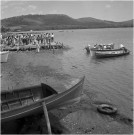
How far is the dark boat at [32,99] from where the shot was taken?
1250cm

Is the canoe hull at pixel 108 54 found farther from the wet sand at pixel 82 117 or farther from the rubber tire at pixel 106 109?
the rubber tire at pixel 106 109

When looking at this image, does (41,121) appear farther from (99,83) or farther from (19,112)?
(99,83)

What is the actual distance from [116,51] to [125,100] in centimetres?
2411

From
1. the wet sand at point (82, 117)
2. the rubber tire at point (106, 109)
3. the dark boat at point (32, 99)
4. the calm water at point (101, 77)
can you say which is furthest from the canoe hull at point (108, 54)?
the dark boat at point (32, 99)

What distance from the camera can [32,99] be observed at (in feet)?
49.1

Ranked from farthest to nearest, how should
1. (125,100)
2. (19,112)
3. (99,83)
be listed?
(99,83) < (125,100) < (19,112)

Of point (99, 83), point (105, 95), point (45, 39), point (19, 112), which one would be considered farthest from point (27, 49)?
point (19, 112)

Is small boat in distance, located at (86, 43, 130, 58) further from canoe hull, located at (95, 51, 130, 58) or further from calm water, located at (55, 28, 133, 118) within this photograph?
calm water, located at (55, 28, 133, 118)

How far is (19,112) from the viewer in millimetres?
12359

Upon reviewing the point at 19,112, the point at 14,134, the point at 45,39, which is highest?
the point at 45,39

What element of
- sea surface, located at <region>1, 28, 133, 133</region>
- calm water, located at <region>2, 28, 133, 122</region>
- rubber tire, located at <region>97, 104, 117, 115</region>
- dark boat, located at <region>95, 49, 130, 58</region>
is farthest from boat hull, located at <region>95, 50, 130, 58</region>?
rubber tire, located at <region>97, 104, 117, 115</region>

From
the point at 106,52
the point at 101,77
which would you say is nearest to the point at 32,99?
the point at 101,77

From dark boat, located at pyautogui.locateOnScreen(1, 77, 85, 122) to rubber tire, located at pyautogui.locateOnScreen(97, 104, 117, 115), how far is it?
6.14ft

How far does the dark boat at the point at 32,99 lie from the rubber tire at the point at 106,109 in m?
1.87
